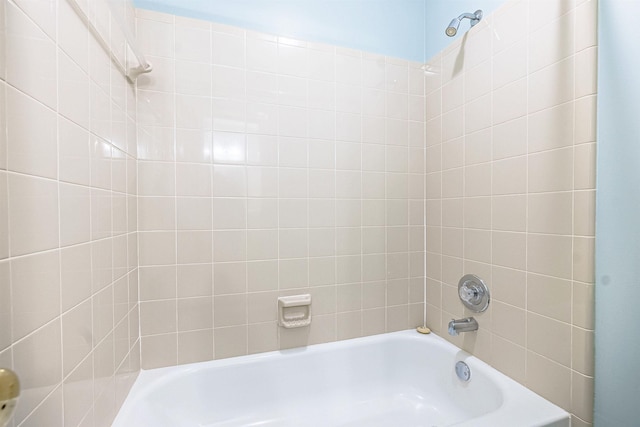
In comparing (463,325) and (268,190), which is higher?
(268,190)

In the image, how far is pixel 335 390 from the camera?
1.49 meters

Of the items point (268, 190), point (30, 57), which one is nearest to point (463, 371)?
point (268, 190)

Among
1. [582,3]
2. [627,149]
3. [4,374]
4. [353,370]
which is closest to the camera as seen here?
[4,374]

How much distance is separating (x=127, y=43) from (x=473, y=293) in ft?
5.96

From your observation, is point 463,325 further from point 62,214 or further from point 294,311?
point 62,214

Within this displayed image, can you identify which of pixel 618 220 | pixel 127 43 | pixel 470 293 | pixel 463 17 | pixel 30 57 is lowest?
pixel 470 293

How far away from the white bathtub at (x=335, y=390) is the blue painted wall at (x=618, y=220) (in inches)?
9.7

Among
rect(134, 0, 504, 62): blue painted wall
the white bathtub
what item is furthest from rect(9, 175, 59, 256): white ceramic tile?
rect(134, 0, 504, 62): blue painted wall

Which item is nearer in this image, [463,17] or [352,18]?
[463,17]

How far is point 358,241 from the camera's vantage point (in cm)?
157

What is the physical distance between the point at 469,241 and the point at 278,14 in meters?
1.48

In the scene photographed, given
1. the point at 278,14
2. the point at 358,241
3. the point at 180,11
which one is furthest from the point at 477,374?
the point at 180,11

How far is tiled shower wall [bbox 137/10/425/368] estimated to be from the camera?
4.18 ft

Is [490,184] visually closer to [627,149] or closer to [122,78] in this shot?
[627,149]
